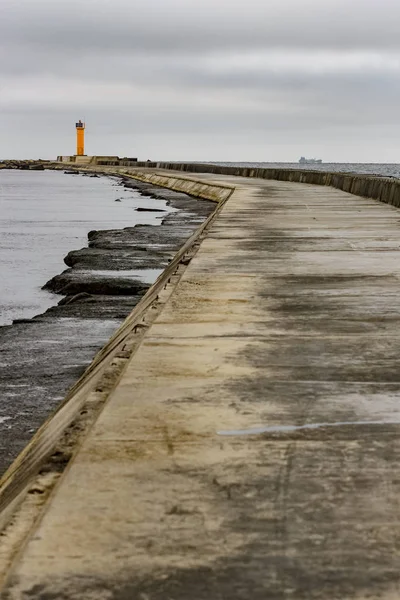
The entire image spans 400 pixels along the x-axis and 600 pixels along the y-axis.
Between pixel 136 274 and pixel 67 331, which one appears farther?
pixel 136 274

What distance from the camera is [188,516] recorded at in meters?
2.20

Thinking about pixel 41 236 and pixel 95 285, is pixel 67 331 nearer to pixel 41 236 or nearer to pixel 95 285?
pixel 95 285

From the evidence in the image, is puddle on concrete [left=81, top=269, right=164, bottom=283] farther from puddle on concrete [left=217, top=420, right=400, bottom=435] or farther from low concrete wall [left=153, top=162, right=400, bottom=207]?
puddle on concrete [left=217, top=420, right=400, bottom=435]

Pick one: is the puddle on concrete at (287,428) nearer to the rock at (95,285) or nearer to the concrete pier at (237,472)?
the concrete pier at (237,472)

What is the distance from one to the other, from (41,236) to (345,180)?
25.9ft

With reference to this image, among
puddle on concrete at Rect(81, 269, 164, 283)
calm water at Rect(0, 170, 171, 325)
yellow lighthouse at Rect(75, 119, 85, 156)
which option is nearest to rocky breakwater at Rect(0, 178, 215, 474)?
puddle on concrete at Rect(81, 269, 164, 283)

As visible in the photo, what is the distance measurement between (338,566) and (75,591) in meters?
0.55

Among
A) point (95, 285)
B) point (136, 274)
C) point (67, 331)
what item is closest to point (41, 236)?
point (136, 274)

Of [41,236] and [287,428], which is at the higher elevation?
[287,428]

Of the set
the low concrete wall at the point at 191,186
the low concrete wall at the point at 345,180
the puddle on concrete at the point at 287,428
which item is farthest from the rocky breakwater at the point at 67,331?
the low concrete wall at the point at 191,186

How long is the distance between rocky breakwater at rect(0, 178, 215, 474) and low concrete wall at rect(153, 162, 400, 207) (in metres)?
4.38

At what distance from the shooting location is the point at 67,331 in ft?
24.2

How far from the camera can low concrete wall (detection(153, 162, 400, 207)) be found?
16578 millimetres

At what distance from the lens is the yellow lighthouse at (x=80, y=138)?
107 metres
